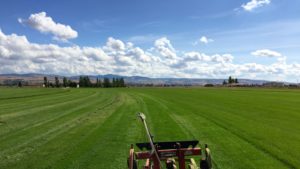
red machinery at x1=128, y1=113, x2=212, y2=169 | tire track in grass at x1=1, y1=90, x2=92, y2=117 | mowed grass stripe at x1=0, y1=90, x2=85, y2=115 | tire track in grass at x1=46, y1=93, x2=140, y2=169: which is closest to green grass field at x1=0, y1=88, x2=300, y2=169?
tire track in grass at x1=46, y1=93, x2=140, y2=169

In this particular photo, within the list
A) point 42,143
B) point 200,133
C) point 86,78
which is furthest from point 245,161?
point 86,78

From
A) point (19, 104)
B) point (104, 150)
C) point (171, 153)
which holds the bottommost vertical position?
point (19, 104)

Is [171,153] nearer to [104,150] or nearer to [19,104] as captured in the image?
[104,150]

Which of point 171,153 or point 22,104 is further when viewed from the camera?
point 22,104

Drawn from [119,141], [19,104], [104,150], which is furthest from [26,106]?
[104,150]

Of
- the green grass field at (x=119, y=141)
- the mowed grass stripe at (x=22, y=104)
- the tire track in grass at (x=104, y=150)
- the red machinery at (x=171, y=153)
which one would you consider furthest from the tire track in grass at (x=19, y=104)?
the red machinery at (x=171, y=153)

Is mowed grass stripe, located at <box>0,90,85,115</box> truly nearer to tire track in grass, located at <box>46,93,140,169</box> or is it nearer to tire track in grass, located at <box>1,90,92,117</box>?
tire track in grass, located at <box>1,90,92,117</box>

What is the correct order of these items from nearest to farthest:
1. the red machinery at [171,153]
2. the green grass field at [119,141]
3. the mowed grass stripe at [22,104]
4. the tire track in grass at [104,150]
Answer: the red machinery at [171,153] < the tire track in grass at [104,150] < the green grass field at [119,141] < the mowed grass stripe at [22,104]

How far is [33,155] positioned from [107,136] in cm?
338

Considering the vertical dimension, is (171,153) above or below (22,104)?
above

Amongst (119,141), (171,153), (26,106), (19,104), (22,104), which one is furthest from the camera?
(19,104)

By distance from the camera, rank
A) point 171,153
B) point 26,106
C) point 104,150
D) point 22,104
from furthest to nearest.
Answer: point 22,104 < point 26,106 < point 104,150 < point 171,153

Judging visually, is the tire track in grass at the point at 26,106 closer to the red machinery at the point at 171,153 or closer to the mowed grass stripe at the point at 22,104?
the mowed grass stripe at the point at 22,104

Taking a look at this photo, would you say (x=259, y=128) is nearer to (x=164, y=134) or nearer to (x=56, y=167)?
(x=164, y=134)
